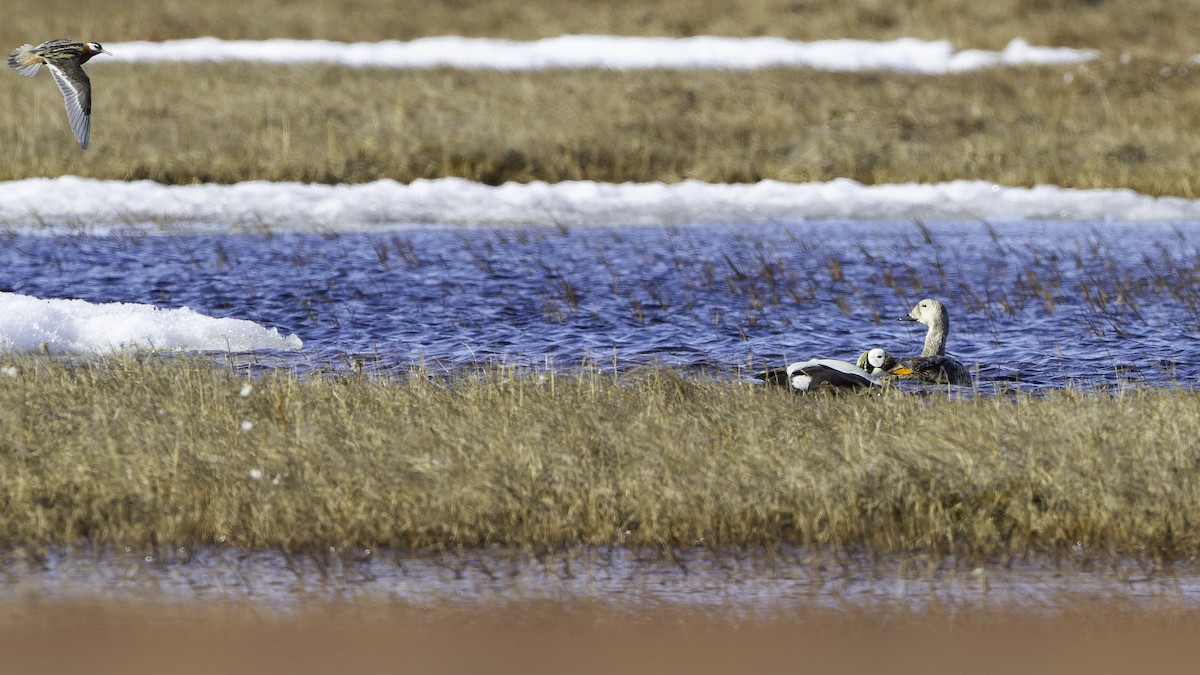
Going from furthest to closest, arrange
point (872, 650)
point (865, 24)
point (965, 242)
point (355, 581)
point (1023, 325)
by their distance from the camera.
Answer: point (865, 24), point (965, 242), point (1023, 325), point (355, 581), point (872, 650)

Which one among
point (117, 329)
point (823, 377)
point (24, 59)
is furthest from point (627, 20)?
point (823, 377)

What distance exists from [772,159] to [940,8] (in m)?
20.6

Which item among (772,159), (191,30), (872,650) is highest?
(191,30)

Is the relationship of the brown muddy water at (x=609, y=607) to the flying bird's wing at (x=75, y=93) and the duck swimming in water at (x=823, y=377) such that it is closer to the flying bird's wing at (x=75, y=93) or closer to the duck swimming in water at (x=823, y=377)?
the duck swimming in water at (x=823, y=377)

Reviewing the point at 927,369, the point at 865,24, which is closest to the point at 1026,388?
the point at 927,369

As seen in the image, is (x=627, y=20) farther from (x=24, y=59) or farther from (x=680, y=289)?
(x=24, y=59)

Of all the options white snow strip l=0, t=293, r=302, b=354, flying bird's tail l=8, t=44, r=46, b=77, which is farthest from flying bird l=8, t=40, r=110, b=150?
white snow strip l=0, t=293, r=302, b=354

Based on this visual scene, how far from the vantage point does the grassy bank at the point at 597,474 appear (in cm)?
674

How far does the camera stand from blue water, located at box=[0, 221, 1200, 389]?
39.5 feet

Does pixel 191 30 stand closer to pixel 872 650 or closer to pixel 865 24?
pixel 865 24

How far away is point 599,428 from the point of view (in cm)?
783

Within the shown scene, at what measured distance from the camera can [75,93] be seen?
10906 millimetres

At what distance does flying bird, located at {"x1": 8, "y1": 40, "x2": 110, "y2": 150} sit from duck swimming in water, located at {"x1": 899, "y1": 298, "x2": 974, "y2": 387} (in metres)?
6.06

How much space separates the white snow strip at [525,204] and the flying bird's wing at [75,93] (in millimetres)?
8820
